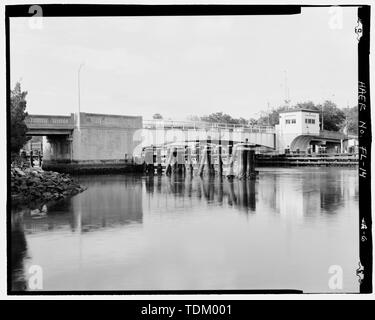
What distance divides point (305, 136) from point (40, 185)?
36.3 feet

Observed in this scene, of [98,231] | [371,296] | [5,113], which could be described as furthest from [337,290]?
[5,113]

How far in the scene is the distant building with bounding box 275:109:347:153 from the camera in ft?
43.8

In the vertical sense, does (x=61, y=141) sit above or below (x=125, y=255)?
above

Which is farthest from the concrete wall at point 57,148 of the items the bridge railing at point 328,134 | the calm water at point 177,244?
the bridge railing at point 328,134

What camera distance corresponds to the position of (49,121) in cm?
662

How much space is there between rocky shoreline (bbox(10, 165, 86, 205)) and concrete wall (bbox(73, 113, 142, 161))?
429mm

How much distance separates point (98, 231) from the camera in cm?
563

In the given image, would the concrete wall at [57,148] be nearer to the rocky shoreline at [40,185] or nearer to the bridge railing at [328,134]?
the rocky shoreline at [40,185]

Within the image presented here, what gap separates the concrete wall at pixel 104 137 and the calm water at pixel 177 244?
449mm

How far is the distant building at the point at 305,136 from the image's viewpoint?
526 inches

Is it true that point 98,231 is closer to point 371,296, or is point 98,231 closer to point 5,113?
point 5,113

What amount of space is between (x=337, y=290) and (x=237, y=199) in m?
5.15

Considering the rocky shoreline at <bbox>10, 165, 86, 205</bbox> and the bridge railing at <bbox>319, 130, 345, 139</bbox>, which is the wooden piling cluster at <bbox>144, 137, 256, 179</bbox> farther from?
the rocky shoreline at <bbox>10, 165, 86, 205</bbox>
